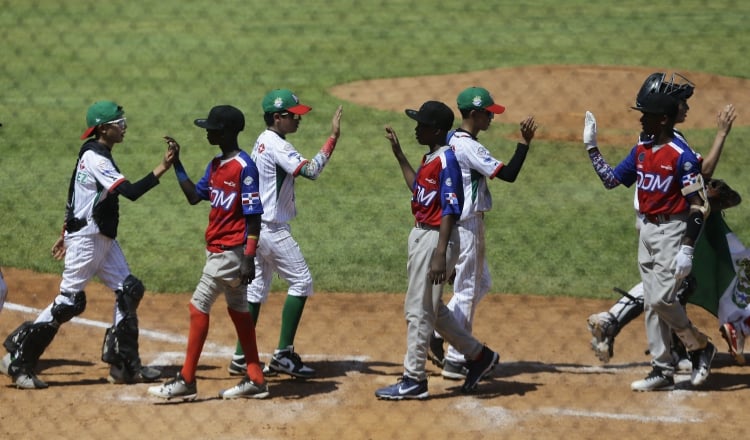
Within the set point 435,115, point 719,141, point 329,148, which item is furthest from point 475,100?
point 719,141

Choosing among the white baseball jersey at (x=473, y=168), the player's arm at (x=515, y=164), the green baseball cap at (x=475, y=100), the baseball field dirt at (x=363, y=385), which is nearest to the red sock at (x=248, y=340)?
the baseball field dirt at (x=363, y=385)

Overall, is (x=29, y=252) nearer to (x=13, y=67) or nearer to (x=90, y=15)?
(x=13, y=67)

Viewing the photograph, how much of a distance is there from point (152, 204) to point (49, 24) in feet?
34.0

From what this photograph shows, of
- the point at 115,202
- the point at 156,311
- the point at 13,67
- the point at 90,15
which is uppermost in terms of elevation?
the point at 90,15

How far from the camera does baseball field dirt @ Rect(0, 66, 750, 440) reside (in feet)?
18.0

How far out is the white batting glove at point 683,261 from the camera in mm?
5703

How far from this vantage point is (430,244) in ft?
18.8

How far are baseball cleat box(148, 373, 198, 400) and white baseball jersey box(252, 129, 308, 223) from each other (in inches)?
39.7

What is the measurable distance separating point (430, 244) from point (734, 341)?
1.90 m

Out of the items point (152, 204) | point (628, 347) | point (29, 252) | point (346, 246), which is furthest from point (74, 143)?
point (628, 347)

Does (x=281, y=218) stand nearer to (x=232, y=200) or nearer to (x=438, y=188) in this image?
(x=232, y=200)

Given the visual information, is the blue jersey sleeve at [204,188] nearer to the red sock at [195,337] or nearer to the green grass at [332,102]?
the red sock at [195,337]

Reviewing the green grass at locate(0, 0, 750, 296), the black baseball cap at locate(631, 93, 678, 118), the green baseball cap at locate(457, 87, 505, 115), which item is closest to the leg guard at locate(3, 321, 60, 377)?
the green grass at locate(0, 0, 750, 296)

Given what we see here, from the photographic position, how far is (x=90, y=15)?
69.1 feet
